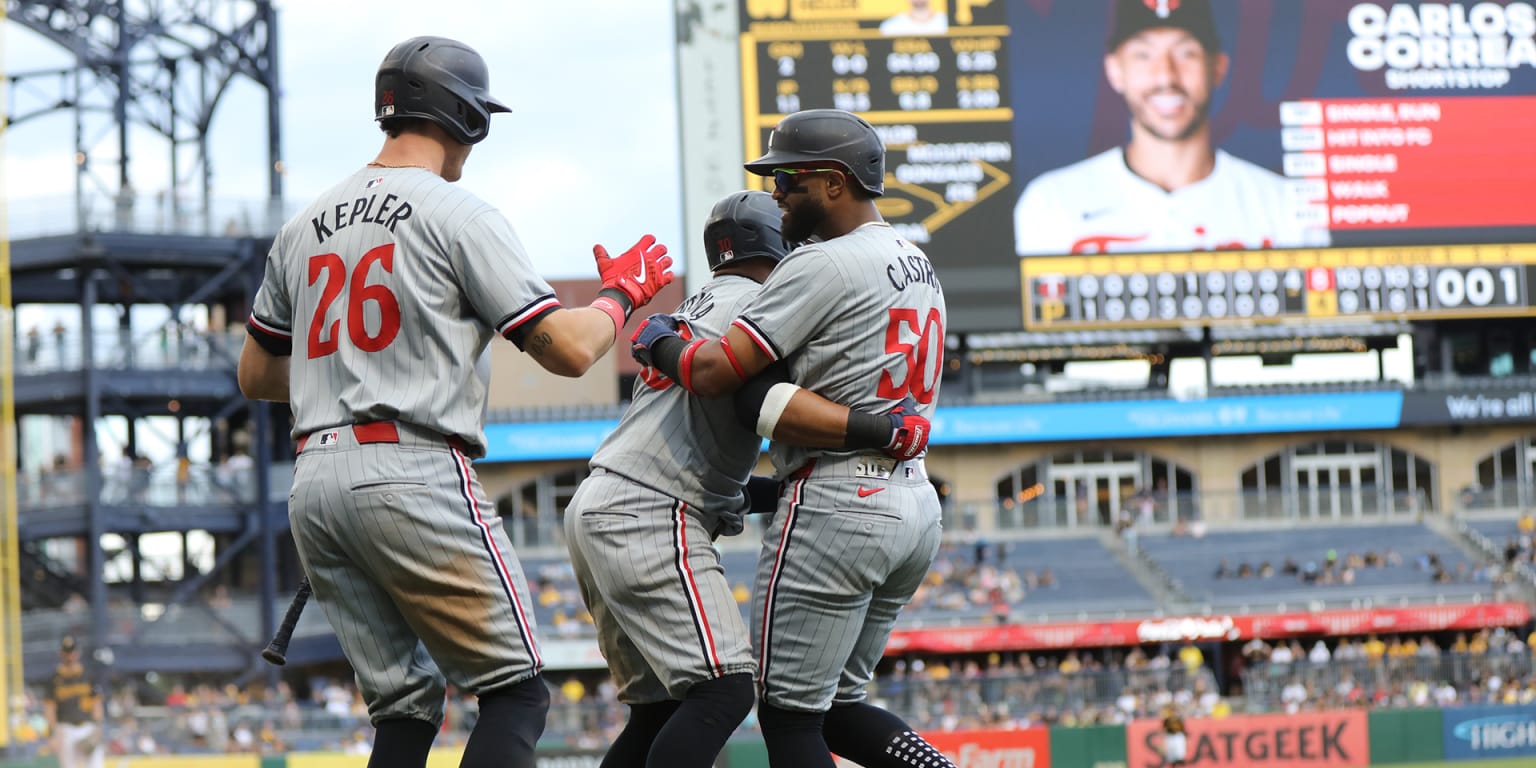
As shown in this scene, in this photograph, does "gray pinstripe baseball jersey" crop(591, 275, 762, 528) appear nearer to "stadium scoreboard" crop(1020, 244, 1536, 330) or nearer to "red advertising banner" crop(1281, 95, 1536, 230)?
"stadium scoreboard" crop(1020, 244, 1536, 330)

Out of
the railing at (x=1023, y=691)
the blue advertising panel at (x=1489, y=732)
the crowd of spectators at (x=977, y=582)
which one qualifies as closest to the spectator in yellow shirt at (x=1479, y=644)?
the blue advertising panel at (x=1489, y=732)

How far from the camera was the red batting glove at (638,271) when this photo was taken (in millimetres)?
4205

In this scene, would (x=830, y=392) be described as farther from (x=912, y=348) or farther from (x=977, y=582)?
(x=977, y=582)

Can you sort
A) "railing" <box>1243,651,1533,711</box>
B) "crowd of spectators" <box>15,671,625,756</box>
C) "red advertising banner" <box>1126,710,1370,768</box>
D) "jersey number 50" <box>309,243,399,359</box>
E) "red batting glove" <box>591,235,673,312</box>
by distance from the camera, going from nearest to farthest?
"jersey number 50" <box>309,243,399,359</box> → "red batting glove" <box>591,235,673,312</box> → "red advertising banner" <box>1126,710,1370,768</box> → "crowd of spectators" <box>15,671,625,756</box> → "railing" <box>1243,651,1533,711</box>

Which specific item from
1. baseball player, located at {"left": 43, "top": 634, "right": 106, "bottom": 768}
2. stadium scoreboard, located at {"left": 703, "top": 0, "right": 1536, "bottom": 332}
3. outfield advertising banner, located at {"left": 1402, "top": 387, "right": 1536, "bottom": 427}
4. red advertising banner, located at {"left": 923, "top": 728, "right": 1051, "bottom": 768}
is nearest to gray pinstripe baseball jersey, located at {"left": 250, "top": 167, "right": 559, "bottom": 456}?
baseball player, located at {"left": 43, "top": 634, "right": 106, "bottom": 768}

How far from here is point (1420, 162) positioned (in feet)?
104

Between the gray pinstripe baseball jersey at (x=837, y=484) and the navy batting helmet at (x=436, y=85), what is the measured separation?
838 millimetres

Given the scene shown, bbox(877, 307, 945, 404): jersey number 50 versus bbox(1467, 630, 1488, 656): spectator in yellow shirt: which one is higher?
bbox(877, 307, 945, 404): jersey number 50

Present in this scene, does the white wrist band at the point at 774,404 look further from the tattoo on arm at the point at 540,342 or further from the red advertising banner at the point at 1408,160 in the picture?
the red advertising banner at the point at 1408,160

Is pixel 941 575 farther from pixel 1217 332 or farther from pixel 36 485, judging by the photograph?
pixel 36 485

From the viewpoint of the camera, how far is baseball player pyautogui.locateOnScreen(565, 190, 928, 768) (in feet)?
14.4

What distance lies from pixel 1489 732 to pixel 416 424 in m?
19.8

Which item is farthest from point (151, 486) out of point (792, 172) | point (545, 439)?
point (792, 172)

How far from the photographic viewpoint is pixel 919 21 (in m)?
30.8
